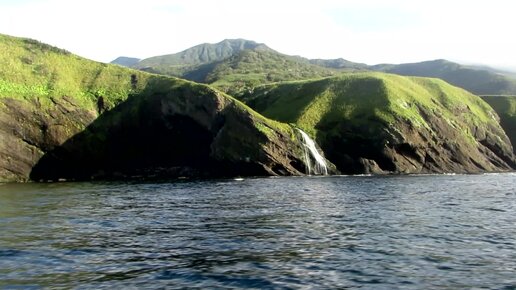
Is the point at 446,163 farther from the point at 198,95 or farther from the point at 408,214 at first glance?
the point at 408,214

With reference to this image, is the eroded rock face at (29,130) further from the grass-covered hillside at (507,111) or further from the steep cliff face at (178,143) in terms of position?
the grass-covered hillside at (507,111)

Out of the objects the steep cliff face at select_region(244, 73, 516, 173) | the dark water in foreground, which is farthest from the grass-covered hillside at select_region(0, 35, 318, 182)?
the dark water in foreground

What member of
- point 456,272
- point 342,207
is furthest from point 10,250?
point 342,207

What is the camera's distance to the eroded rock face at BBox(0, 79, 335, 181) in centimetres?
9156

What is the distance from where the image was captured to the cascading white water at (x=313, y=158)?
98938 millimetres

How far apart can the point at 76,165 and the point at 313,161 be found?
47652 mm

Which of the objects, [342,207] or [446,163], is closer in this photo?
[342,207]

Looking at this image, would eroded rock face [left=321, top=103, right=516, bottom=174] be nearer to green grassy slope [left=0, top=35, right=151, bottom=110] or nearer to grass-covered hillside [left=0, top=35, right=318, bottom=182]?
grass-covered hillside [left=0, top=35, right=318, bottom=182]

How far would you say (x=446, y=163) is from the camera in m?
113

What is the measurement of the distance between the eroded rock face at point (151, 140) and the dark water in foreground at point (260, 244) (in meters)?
46.2

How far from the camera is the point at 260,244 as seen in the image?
27.2 meters

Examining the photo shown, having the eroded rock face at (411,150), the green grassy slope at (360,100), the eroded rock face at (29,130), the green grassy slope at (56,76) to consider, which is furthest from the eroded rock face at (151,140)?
the green grassy slope at (360,100)

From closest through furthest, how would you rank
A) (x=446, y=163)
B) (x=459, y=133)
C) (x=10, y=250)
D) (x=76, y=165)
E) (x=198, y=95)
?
1. (x=10, y=250)
2. (x=76, y=165)
3. (x=198, y=95)
4. (x=446, y=163)
5. (x=459, y=133)

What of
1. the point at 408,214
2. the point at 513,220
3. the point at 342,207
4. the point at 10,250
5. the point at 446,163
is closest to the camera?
the point at 10,250
